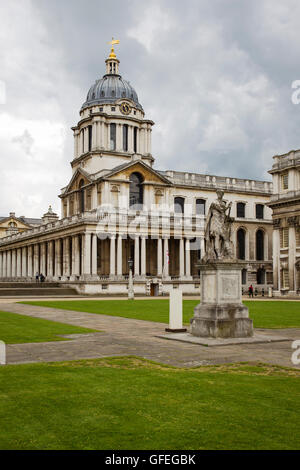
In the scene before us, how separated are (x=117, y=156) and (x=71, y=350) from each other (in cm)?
7046

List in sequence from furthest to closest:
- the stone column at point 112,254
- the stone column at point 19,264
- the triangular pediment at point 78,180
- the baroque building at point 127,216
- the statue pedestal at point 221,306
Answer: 1. the stone column at point 19,264
2. the triangular pediment at point 78,180
3. the baroque building at point 127,216
4. the stone column at point 112,254
5. the statue pedestal at point 221,306

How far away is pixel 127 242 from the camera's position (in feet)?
260

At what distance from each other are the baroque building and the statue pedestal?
50.4 m

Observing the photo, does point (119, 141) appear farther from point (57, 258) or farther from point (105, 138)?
point (57, 258)

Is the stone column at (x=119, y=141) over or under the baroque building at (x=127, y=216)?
over

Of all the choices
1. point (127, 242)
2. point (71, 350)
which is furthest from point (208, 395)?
point (127, 242)

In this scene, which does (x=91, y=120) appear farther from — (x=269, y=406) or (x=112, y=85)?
(x=269, y=406)

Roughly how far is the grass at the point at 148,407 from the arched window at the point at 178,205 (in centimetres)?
7417

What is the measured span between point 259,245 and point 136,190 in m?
25.8

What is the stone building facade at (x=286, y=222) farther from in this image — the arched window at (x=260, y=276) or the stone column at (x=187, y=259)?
the arched window at (x=260, y=276)

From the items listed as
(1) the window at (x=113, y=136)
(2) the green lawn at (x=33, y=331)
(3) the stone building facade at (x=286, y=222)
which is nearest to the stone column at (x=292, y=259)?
(3) the stone building facade at (x=286, y=222)

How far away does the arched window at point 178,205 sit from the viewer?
282 ft

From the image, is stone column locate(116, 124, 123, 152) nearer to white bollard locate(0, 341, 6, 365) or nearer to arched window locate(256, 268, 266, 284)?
arched window locate(256, 268, 266, 284)

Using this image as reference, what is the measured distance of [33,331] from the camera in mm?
19625
